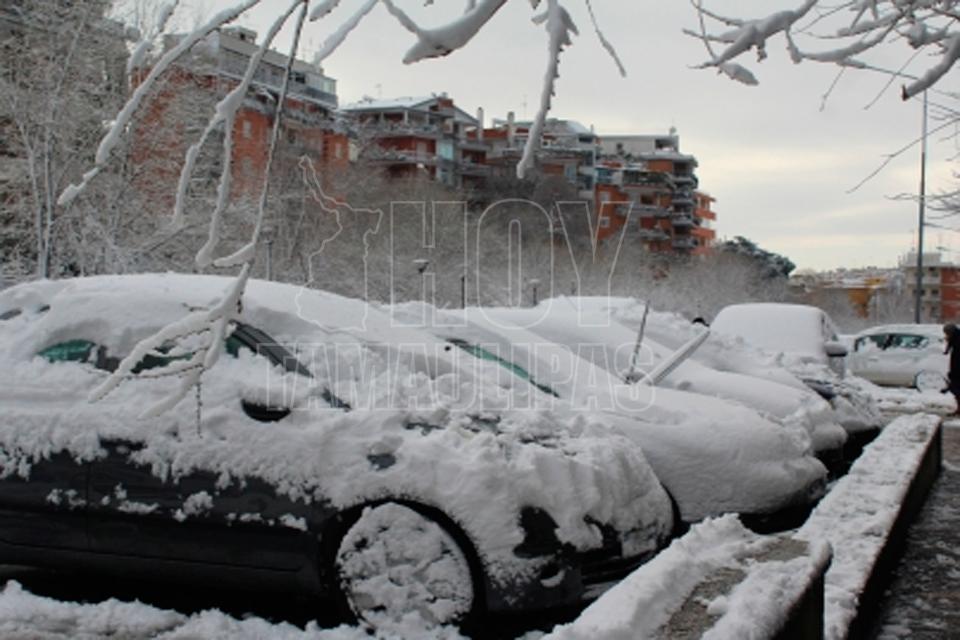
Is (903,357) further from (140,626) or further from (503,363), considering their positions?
(140,626)

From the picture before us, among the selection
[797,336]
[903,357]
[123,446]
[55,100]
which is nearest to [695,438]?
[123,446]

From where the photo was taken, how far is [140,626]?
4.02 m

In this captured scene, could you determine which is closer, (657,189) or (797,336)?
(797,336)

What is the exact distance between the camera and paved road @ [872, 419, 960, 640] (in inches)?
164

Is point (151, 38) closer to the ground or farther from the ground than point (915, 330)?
farther from the ground

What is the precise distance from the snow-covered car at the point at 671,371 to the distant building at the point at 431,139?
60534 mm

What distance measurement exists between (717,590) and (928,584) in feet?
7.81

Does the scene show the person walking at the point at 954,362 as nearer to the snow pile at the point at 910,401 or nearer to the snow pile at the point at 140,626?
the snow pile at the point at 910,401

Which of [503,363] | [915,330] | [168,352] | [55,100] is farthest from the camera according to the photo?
[915,330]

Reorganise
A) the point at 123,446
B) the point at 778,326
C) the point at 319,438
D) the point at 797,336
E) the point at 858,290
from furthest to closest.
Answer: the point at 858,290, the point at 778,326, the point at 797,336, the point at 123,446, the point at 319,438

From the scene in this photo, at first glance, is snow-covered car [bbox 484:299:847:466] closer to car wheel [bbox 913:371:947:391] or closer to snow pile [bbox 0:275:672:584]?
snow pile [bbox 0:275:672:584]

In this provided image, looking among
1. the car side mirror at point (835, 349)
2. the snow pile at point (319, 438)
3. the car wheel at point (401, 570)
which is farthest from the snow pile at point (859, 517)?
the car side mirror at point (835, 349)

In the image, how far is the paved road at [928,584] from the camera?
4.17 metres

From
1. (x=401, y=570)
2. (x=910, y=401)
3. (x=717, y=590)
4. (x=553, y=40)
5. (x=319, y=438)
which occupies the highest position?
(x=553, y=40)
